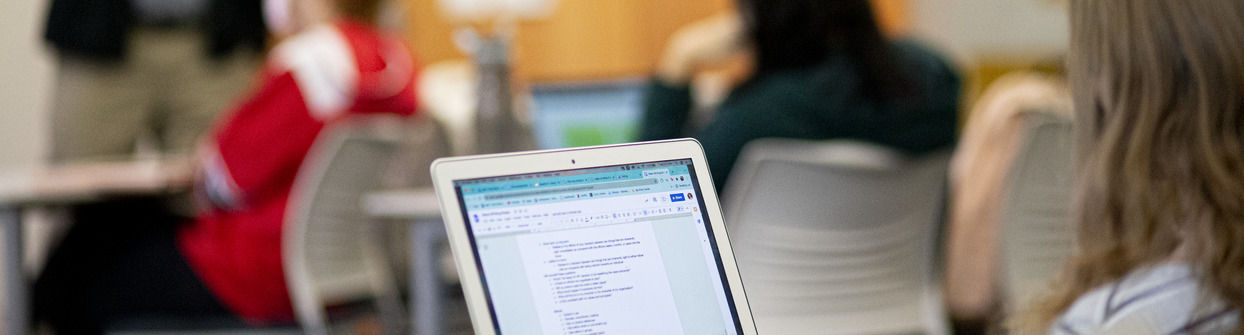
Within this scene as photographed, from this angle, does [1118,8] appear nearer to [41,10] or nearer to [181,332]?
[181,332]

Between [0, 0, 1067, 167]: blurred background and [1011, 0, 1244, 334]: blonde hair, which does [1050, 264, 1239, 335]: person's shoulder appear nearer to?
[1011, 0, 1244, 334]: blonde hair

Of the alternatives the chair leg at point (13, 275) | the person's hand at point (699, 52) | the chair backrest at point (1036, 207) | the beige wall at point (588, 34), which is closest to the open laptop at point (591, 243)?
the chair backrest at point (1036, 207)

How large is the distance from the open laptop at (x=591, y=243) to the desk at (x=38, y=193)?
1918mm

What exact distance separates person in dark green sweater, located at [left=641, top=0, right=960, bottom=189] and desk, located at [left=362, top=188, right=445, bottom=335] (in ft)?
1.77

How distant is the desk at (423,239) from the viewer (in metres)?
2.40

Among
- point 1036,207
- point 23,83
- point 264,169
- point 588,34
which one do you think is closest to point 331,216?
point 264,169

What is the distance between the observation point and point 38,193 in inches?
96.7

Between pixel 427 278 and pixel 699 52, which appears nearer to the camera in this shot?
pixel 427 278

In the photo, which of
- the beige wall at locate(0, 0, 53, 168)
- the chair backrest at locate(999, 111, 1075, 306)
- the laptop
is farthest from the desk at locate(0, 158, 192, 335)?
the beige wall at locate(0, 0, 53, 168)

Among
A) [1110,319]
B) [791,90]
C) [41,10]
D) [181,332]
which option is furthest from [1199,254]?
[41,10]

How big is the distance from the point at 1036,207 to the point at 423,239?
117 cm

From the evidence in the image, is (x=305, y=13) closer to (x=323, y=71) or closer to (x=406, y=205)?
(x=323, y=71)

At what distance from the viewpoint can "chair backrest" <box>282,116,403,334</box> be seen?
249 cm

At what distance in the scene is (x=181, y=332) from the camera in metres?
2.58
